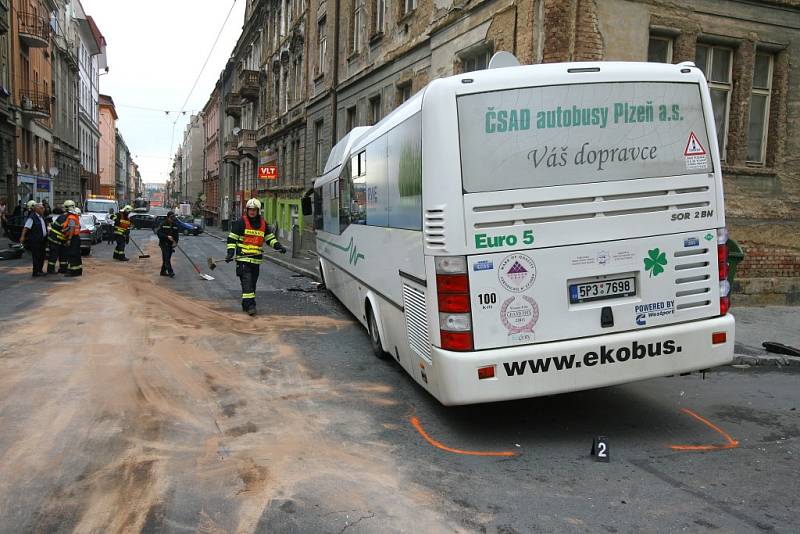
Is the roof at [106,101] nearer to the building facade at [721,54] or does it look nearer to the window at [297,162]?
the window at [297,162]

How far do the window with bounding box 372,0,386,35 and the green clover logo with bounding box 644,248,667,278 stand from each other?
1592 cm

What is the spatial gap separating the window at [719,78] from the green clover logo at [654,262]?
8.05 metres

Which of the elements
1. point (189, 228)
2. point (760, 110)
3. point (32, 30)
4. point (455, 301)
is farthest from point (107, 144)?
point (455, 301)

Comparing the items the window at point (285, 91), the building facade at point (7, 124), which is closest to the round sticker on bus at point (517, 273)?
the window at point (285, 91)

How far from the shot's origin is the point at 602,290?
4.84 metres

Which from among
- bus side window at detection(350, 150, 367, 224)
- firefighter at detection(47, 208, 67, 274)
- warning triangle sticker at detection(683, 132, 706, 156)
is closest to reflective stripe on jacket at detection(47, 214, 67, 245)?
firefighter at detection(47, 208, 67, 274)

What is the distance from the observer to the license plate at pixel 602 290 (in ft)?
15.7

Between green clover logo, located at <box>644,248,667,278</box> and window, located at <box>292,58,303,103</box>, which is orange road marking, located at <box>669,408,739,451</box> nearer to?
green clover logo, located at <box>644,248,667,278</box>

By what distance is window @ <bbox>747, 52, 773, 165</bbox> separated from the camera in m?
12.1

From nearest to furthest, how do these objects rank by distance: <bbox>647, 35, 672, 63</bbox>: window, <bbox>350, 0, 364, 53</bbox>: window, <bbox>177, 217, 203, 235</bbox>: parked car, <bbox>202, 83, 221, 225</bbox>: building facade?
<bbox>647, 35, 672, 63</bbox>: window < <bbox>350, 0, 364, 53</bbox>: window < <bbox>177, 217, 203, 235</bbox>: parked car < <bbox>202, 83, 221, 225</bbox>: building facade

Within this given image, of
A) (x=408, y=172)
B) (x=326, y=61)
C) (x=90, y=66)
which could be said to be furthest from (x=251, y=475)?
(x=90, y=66)

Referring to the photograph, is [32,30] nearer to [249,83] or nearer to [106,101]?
[249,83]

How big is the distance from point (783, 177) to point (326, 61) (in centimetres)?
1774

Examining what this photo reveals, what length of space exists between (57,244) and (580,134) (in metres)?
14.0
